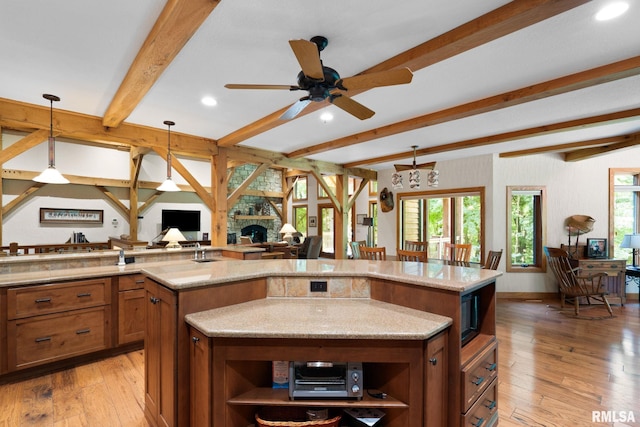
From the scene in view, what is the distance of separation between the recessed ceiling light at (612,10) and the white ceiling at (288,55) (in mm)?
39

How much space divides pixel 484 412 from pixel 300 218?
10.2m

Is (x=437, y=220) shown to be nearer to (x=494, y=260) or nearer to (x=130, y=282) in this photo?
(x=494, y=260)

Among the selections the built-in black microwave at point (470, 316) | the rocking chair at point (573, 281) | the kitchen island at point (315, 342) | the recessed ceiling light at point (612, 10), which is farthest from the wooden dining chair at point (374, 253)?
the recessed ceiling light at point (612, 10)

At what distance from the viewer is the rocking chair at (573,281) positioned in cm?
450

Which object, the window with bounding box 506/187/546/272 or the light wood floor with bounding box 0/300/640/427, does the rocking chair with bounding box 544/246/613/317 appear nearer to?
the window with bounding box 506/187/546/272

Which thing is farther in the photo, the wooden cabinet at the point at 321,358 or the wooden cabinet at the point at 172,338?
the wooden cabinet at the point at 172,338

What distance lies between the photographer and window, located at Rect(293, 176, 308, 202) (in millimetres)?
11695

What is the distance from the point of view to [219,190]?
4801 millimetres

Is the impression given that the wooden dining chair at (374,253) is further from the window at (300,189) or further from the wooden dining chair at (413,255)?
the window at (300,189)

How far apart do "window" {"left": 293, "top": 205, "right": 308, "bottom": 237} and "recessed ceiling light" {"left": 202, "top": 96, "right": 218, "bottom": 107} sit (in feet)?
27.4

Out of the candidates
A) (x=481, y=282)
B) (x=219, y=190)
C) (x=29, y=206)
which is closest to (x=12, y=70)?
(x=219, y=190)

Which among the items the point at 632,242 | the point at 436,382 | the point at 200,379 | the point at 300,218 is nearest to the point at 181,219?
the point at 300,218

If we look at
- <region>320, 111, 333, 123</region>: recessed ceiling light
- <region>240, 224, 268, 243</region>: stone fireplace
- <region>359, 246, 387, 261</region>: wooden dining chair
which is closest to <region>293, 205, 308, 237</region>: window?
<region>240, 224, 268, 243</region>: stone fireplace

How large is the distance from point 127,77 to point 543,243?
21.3 feet
